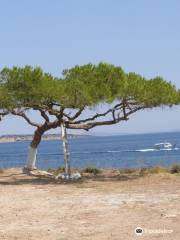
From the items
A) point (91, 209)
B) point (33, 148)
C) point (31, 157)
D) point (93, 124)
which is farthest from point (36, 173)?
point (91, 209)

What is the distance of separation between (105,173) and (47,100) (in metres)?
4.36

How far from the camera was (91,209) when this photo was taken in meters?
12.6

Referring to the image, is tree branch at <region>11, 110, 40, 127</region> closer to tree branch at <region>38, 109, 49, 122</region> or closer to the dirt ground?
tree branch at <region>38, 109, 49, 122</region>

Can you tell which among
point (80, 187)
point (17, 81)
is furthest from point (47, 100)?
point (80, 187)

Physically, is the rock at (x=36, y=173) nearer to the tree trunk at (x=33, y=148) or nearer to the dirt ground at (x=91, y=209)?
the tree trunk at (x=33, y=148)

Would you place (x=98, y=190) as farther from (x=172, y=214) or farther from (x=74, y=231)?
(x=74, y=231)

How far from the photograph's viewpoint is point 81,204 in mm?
13570

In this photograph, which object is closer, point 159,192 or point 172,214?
point 172,214

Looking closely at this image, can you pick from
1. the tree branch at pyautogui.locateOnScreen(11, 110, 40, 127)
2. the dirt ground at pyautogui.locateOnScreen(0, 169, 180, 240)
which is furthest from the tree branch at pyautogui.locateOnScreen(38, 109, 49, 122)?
the dirt ground at pyautogui.locateOnScreen(0, 169, 180, 240)

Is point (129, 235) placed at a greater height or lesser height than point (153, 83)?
A: lesser

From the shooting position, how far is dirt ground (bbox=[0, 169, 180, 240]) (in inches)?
389

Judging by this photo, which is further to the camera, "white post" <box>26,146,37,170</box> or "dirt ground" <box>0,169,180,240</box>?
"white post" <box>26,146,37,170</box>

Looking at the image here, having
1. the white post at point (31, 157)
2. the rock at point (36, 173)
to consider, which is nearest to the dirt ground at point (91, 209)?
the rock at point (36, 173)

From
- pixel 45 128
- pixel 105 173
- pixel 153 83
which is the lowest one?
pixel 105 173
